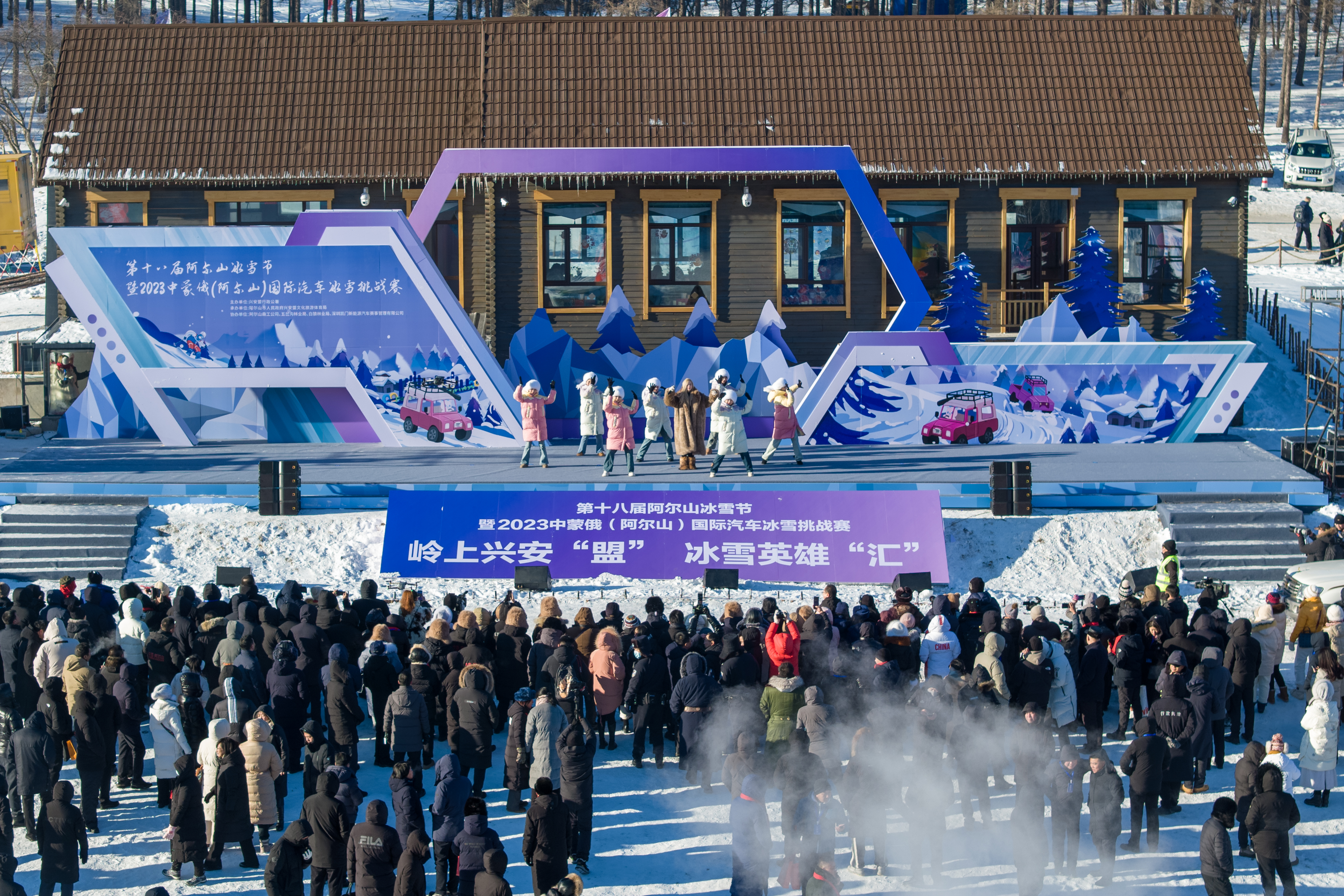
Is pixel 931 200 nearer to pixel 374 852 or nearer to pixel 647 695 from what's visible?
pixel 647 695

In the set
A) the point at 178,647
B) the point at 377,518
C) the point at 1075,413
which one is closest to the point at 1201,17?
the point at 1075,413

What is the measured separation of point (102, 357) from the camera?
69.9 ft

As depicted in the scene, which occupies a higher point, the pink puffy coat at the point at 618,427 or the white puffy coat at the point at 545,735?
the pink puffy coat at the point at 618,427

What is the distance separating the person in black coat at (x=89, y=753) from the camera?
10516mm

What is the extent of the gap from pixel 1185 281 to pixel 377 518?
14361 mm

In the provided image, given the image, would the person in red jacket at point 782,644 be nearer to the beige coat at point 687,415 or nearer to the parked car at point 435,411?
the beige coat at point 687,415

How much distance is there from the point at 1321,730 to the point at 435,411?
540 inches

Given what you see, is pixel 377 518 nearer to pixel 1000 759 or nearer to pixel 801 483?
pixel 801 483

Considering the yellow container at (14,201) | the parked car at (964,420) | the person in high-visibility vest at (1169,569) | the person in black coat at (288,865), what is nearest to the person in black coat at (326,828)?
the person in black coat at (288,865)

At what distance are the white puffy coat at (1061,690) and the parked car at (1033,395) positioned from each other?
10271 mm

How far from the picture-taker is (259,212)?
24.0 m

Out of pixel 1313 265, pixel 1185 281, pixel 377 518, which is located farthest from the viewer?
pixel 1313 265

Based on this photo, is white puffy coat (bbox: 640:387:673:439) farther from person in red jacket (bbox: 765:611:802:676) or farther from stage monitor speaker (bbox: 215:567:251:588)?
person in red jacket (bbox: 765:611:802:676)

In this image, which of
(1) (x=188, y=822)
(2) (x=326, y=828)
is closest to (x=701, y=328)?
(1) (x=188, y=822)
